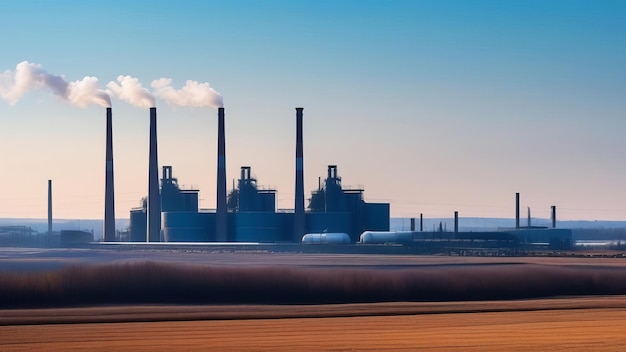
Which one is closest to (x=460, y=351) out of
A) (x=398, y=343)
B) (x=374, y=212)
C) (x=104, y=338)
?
(x=398, y=343)

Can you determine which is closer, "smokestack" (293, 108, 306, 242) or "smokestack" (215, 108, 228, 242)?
"smokestack" (293, 108, 306, 242)

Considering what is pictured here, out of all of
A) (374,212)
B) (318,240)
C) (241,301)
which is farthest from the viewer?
(374,212)

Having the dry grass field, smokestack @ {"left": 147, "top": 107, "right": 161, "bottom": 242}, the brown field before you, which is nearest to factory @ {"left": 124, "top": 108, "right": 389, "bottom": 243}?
smokestack @ {"left": 147, "top": 107, "right": 161, "bottom": 242}

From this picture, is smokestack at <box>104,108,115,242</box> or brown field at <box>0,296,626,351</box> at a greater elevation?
smokestack at <box>104,108,115,242</box>

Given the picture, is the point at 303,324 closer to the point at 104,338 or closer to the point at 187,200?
the point at 104,338

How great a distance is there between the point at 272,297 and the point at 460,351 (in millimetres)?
19726

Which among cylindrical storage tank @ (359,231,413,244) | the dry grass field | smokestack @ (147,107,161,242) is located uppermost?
smokestack @ (147,107,161,242)

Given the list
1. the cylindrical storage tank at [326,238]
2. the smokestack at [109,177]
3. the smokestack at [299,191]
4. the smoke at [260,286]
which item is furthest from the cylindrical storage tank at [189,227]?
the smoke at [260,286]

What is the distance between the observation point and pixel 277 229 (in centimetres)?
10969

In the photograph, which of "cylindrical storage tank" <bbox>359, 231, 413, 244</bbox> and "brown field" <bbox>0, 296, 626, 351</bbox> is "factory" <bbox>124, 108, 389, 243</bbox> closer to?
"cylindrical storage tank" <bbox>359, 231, 413, 244</bbox>

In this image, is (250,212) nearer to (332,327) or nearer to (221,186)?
(221,186)

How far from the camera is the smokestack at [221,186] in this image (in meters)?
103

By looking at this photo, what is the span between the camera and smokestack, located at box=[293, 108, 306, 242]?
102875 mm

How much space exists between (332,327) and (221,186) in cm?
7043
